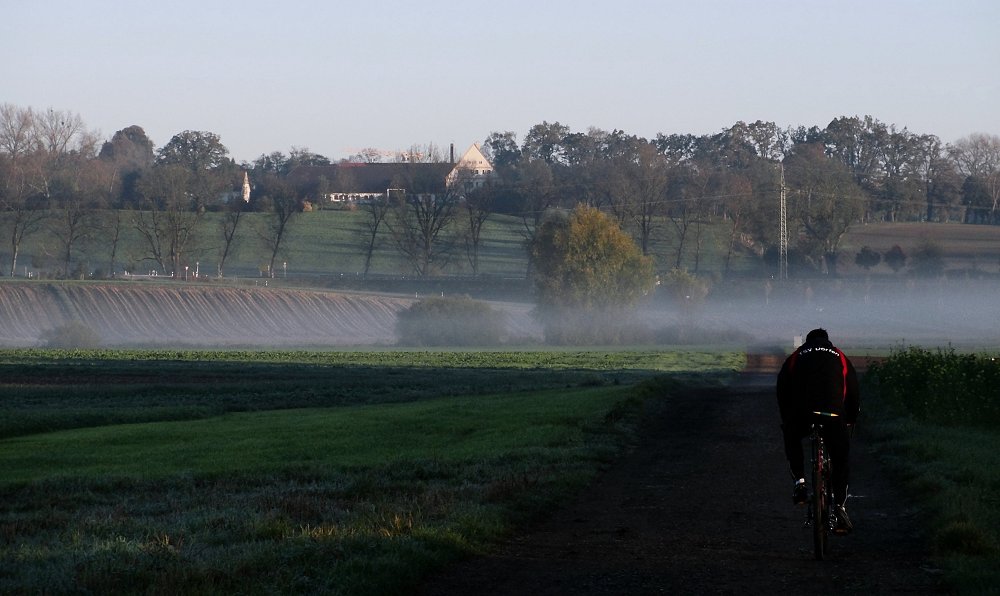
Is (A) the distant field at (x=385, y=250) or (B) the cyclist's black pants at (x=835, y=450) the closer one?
(B) the cyclist's black pants at (x=835, y=450)

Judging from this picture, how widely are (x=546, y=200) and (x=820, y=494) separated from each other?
400 feet

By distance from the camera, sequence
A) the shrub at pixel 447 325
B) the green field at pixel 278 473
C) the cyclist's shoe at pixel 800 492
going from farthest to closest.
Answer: the shrub at pixel 447 325 → the cyclist's shoe at pixel 800 492 → the green field at pixel 278 473

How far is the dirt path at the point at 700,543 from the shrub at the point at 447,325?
69.6m

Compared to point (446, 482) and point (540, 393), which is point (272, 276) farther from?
point (446, 482)

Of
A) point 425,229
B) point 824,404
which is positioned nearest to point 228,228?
point 425,229

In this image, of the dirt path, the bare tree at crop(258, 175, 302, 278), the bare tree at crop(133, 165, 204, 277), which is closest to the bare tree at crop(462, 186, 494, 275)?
the bare tree at crop(258, 175, 302, 278)

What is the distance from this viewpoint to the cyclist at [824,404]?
10852 mm

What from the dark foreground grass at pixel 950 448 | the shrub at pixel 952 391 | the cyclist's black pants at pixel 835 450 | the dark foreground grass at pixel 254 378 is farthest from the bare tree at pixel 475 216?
the cyclist's black pants at pixel 835 450

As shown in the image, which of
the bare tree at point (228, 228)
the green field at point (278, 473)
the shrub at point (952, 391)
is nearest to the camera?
the green field at point (278, 473)

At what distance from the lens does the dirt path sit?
9688 mm

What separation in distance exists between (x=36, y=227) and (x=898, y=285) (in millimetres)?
78765

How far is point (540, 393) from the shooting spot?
125 ft

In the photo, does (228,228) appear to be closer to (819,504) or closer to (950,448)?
(950,448)

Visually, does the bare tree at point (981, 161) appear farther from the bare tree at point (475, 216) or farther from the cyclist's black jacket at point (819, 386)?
the cyclist's black jacket at point (819, 386)
